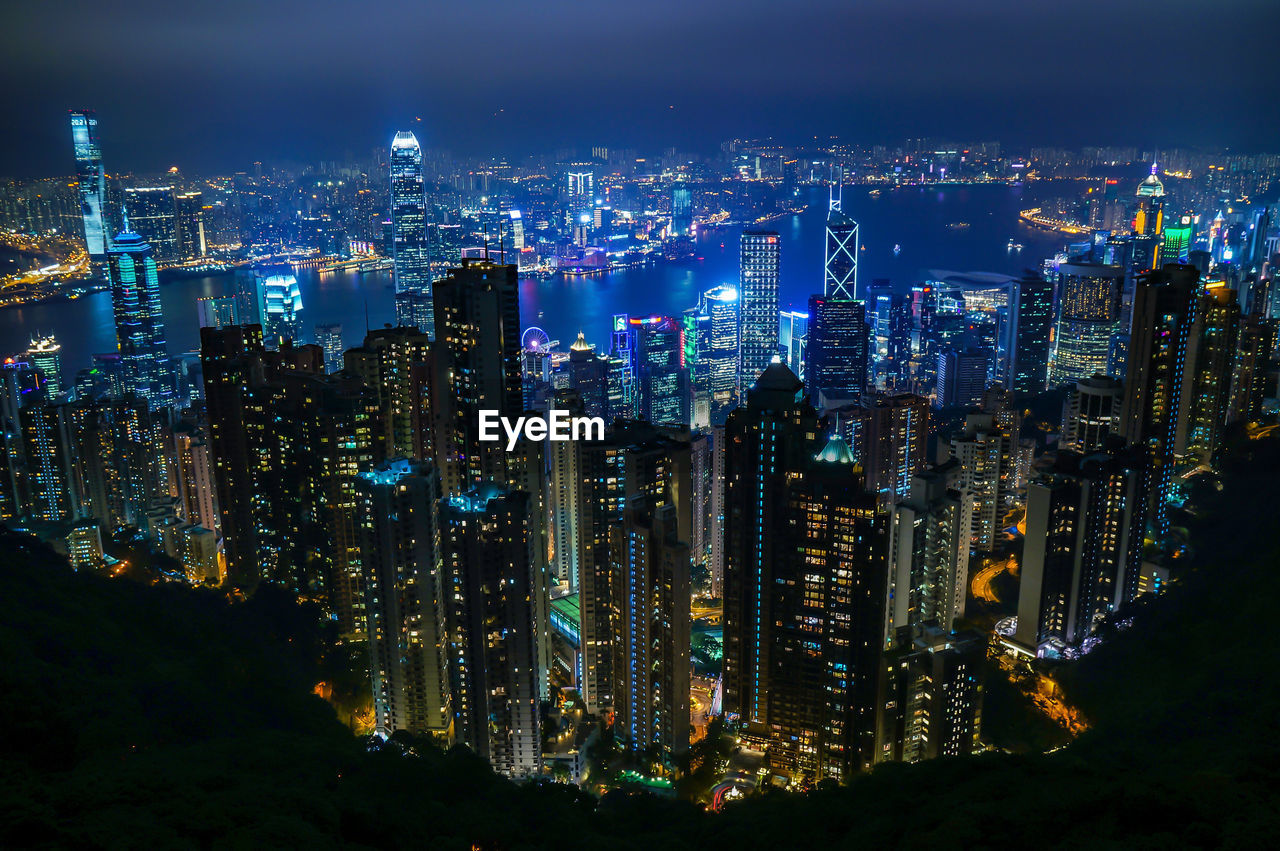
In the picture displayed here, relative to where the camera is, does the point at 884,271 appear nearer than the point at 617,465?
No

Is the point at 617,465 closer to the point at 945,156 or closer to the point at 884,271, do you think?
the point at 884,271

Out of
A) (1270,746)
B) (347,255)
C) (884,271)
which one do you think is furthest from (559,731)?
(884,271)

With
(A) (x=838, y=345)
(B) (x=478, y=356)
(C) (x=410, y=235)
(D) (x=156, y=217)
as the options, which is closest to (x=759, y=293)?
(A) (x=838, y=345)

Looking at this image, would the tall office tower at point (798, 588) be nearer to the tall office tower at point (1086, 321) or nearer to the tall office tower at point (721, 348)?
the tall office tower at point (721, 348)

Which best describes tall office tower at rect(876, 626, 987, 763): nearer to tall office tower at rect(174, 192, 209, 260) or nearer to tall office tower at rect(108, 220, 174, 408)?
tall office tower at rect(108, 220, 174, 408)

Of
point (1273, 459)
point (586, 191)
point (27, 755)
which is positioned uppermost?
point (586, 191)

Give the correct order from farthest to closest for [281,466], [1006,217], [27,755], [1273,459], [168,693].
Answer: [1006,217], [1273,459], [281,466], [168,693], [27,755]
